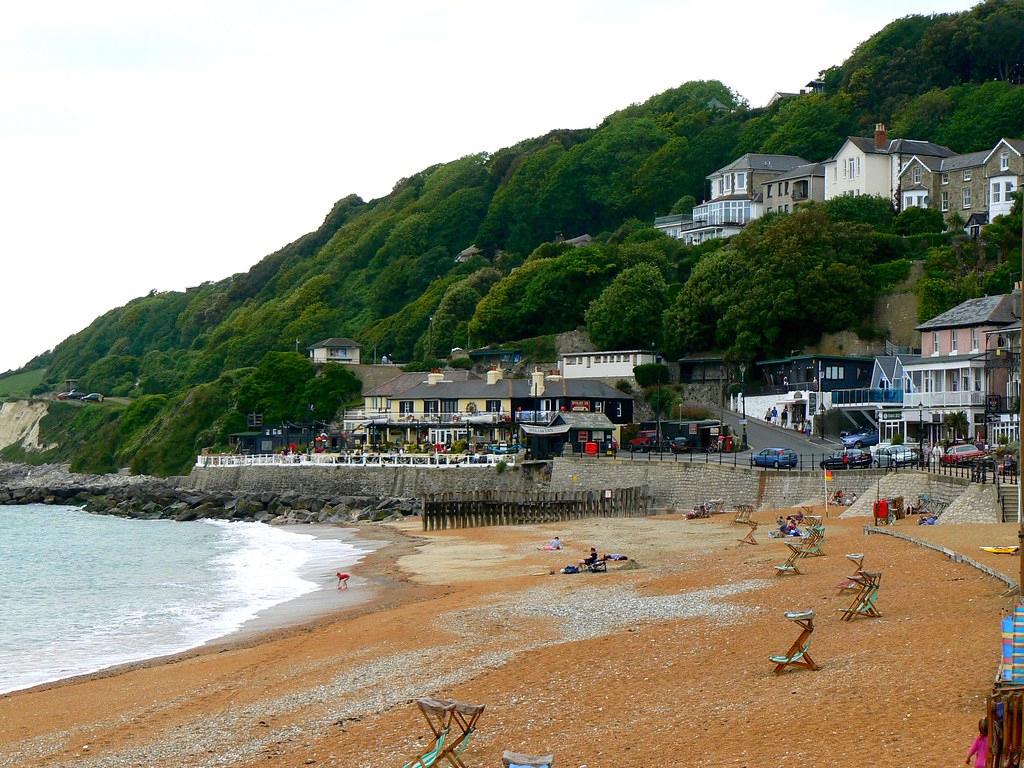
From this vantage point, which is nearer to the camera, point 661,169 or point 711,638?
point 711,638

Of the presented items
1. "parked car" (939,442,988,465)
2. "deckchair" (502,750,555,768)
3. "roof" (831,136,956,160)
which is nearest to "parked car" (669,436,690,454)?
"parked car" (939,442,988,465)

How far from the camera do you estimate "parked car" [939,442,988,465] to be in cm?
3975

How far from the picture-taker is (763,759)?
11453 mm

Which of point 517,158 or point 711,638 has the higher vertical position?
point 517,158

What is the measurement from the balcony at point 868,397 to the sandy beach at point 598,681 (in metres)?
29.6

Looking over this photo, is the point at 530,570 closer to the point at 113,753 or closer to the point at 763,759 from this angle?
the point at 113,753

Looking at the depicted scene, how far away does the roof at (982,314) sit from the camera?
5175cm

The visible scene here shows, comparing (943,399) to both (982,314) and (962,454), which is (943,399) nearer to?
(982,314)

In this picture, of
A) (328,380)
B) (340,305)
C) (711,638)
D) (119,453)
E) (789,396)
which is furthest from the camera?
(340,305)

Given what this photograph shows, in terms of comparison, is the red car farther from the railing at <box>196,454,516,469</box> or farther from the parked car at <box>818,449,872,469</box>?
the railing at <box>196,454,516,469</box>

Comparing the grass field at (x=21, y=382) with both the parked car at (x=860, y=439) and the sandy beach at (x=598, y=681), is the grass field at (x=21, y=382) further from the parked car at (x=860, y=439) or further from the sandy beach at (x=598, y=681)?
the sandy beach at (x=598, y=681)

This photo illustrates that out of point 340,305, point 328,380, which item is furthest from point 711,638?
point 340,305

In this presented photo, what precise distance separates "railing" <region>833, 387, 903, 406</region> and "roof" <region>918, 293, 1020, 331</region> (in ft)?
10.8

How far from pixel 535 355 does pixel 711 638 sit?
216 feet
